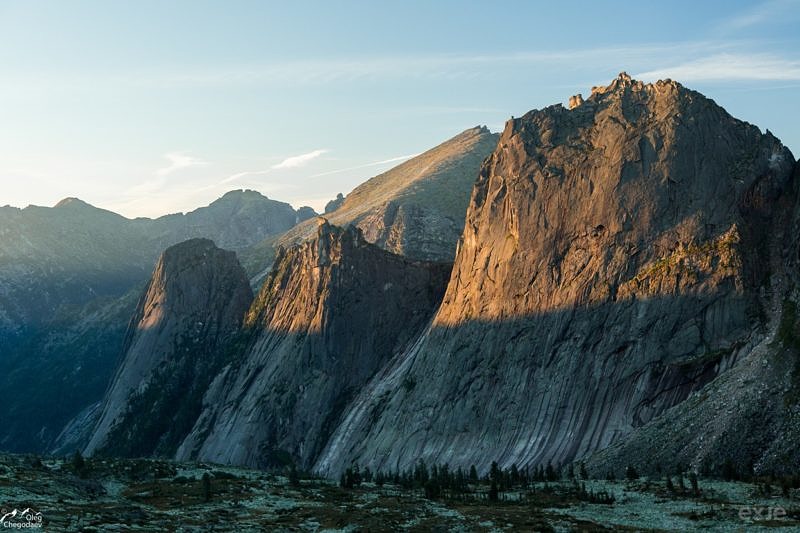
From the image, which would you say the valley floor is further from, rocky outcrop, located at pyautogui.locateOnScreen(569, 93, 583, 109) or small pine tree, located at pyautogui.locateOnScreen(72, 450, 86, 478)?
rocky outcrop, located at pyautogui.locateOnScreen(569, 93, 583, 109)

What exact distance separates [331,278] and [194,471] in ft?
193

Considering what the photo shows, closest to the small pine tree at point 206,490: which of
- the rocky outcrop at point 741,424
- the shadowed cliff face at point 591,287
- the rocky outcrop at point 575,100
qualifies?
the rocky outcrop at point 741,424

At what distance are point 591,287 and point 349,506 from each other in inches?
2050

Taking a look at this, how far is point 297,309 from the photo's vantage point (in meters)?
152

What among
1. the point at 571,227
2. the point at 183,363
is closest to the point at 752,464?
the point at 571,227

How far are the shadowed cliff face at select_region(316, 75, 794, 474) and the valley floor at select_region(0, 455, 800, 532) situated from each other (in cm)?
2364

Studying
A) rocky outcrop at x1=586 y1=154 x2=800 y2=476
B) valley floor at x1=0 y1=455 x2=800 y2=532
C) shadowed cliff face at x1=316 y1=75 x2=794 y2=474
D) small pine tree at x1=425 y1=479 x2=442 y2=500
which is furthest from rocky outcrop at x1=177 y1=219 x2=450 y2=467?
small pine tree at x1=425 y1=479 x2=442 y2=500

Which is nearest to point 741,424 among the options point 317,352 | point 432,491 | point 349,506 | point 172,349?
point 432,491

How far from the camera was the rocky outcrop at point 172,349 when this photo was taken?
160000 mm

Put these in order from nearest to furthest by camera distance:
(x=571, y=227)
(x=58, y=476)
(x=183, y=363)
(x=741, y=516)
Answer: (x=741, y=516)
(x=58, y=476)
(x=571, y=227)
(x=183, y=363)

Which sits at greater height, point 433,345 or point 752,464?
point 433,345

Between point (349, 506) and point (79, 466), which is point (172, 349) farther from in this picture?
point (349, 506)

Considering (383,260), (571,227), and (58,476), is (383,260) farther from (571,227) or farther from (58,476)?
(58,476)

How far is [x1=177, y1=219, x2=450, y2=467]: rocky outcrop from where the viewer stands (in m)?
137
